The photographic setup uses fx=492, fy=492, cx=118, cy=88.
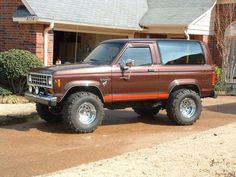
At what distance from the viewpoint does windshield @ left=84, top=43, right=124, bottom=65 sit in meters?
10.9

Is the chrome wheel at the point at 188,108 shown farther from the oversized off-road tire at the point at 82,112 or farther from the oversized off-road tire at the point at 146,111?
the oversized off-road tire at the point at 82,112

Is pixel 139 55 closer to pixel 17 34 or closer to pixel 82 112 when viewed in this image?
pixel 82 112

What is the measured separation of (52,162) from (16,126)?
11.5 ft

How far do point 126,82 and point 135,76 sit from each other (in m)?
0.26

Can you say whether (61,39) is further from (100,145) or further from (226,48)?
(100,145)

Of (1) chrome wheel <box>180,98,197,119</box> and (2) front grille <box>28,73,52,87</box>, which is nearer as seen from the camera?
(2) front grille <box>28,73,52,87</box>

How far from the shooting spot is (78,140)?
963cm

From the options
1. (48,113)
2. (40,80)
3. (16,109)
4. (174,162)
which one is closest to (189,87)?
(48,113)

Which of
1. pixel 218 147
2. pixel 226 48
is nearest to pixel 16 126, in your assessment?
pixel 218 147

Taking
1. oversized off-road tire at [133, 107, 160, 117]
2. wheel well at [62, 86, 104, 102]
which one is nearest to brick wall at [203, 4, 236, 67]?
oversized off-road tire at [133, 107, 160, 117]

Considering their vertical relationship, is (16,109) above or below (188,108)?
below

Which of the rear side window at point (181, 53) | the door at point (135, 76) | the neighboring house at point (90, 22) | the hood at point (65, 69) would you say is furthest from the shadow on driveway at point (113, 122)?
the neighboring house at point (90, 22)

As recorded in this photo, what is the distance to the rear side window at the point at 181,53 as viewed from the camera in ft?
37.7

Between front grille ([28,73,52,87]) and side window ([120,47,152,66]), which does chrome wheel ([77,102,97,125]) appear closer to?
front grille ([28,73,52,87])
